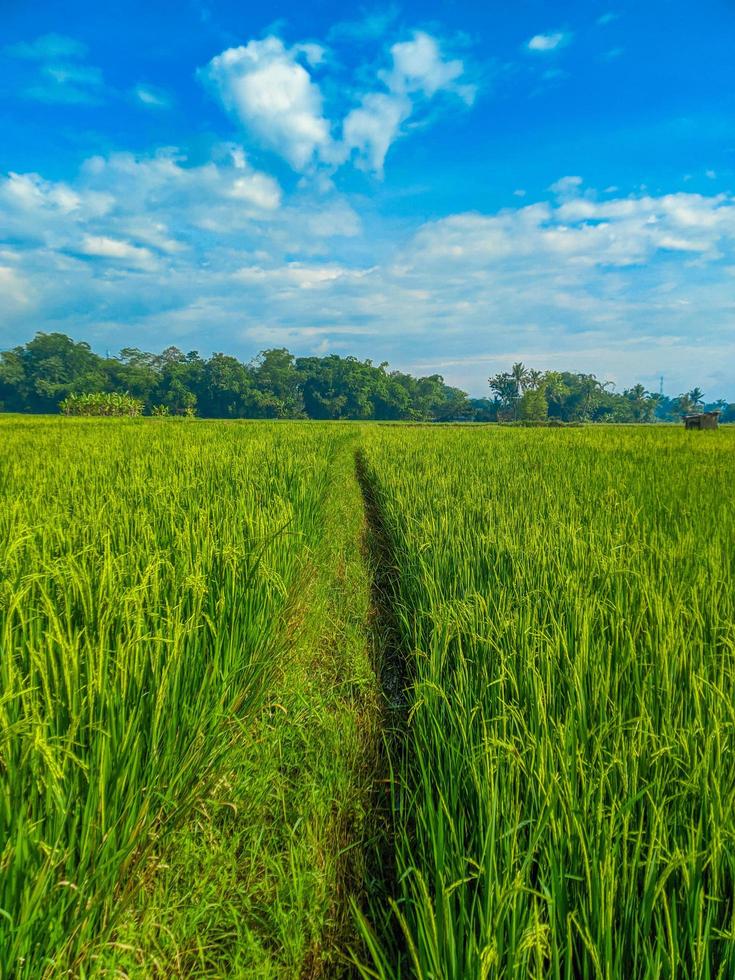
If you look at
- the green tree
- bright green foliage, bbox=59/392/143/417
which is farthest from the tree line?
bright green foliage, bbox=59/392/143/417

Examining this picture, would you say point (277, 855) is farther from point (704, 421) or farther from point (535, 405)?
point (535, 405)

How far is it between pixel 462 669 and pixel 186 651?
0.91 m

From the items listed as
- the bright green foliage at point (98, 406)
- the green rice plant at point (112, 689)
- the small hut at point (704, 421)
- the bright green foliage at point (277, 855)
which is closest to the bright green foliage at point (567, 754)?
the bright green foliage at point (277, 855)

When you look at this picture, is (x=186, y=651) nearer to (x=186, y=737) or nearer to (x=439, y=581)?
(x=186, y=737)

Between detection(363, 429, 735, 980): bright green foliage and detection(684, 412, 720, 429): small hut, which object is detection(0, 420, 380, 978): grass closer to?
detection(363, 429, 735, 980): bright green foliage

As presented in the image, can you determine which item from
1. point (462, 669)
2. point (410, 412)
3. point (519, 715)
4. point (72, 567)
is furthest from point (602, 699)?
point (410, 412)

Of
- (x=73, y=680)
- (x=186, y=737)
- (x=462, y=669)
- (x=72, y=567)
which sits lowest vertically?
(x=186, y=737)

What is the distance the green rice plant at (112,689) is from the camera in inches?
35.7

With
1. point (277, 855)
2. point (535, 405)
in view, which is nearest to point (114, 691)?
point (277, 855)

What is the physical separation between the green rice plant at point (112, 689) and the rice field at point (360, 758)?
0.04ft

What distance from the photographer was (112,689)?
1.17m

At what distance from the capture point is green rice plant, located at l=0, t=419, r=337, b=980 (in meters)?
0.91

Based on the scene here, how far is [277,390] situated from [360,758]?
270 feet

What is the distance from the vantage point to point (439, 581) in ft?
7.53
